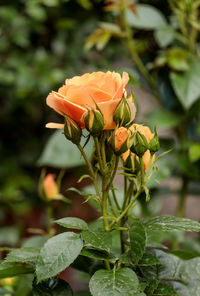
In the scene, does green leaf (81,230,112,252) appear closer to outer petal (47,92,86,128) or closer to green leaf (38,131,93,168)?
outer petal (47,92,86,128)

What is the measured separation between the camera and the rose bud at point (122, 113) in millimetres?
401

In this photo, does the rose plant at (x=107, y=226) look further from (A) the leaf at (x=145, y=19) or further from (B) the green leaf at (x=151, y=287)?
(A) the leaf at (x=145, y=19)

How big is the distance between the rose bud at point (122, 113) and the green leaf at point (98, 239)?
4.5 inches

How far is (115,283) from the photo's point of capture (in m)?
0.38

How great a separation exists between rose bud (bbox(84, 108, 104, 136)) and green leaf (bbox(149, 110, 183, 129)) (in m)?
0.59

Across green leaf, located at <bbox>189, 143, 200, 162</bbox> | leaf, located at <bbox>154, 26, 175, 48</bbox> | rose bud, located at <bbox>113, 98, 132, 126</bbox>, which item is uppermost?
leaf, located at <bbox>154, 26, 175, 48</bbox>

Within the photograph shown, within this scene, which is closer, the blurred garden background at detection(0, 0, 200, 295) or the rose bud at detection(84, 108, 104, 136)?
the rose bud at detection(84, 108, 104, 136)

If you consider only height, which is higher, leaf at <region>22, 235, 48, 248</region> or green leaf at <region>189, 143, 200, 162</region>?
green leaf at <region>189, 143, 200, 162</region>

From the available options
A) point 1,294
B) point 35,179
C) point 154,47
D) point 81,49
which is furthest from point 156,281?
point 35,179

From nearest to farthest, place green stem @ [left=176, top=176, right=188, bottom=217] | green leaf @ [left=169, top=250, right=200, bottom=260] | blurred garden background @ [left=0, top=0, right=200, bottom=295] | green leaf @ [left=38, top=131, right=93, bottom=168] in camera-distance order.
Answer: green leaf @ [left=169, top=250, right=200, bottom=260], green leaf @ [left=38, top=131, right=93, bottom=168], blurred garden background @ [left=0, top=0, right=200, bottom=295], green stem @ [left=176, top=176, right=188, bottom=217]

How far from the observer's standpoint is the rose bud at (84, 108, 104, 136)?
1.28 ft

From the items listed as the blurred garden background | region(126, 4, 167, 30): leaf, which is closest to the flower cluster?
the blurred garden background

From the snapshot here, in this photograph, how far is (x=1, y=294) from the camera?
0.51 m

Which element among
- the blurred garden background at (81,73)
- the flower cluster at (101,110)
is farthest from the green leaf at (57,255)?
the blurred garden background at (81,73)
